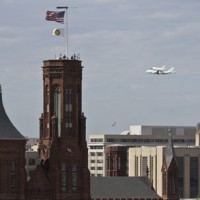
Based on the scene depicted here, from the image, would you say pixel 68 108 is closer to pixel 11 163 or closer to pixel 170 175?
Result: pixel 11 163

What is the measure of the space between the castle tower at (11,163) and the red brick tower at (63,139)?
2.89 m

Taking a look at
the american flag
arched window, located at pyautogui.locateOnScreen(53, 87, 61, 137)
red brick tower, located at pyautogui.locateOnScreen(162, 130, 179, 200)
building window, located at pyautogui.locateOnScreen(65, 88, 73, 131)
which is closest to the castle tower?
arched window, located at pyautogui.locateOnScreen(53, 87, 61, 137)

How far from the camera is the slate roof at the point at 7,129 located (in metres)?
164

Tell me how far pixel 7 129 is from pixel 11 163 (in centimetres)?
422

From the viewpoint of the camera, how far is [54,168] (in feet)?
549

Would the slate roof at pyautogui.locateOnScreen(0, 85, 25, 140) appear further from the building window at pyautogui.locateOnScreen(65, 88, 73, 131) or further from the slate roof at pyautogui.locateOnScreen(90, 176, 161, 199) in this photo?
the slate roof at pyautogui.locateOnScreen(90, 176, 161, 199)

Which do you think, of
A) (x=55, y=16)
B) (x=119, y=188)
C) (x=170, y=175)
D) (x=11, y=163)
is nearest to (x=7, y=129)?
(x=11, y=163)

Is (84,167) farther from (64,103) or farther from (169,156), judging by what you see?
(169,156)

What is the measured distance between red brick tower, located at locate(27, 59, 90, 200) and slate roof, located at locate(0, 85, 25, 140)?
497 centimetres

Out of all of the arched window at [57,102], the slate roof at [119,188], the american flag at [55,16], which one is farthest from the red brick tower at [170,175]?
the american flag at [55,16]

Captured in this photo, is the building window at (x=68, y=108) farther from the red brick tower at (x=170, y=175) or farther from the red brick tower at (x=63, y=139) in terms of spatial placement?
the red brick tower at (x=170, y=175)

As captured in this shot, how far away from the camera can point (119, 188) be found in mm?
189125

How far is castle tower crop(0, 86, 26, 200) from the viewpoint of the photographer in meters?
164

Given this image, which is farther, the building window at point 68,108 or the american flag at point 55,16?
the building window at point 68,108
